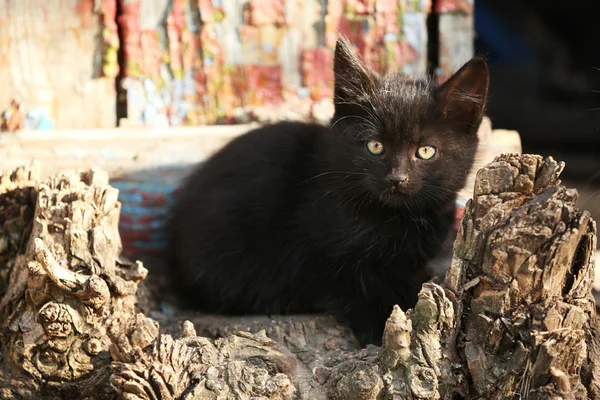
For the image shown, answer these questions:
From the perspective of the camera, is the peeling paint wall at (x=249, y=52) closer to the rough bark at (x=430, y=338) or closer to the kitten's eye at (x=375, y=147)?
the kitten's eye at (x=375, y=147)

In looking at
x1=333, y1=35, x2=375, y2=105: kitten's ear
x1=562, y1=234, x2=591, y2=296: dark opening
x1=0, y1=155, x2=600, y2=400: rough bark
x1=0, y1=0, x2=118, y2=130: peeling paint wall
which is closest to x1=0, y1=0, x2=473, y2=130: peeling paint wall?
x1=0, y1=0, x2=118, y2=130: peeling paint wall

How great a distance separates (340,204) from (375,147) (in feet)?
0.98

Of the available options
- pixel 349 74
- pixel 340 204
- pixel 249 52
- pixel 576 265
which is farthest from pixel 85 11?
pixel 576 265

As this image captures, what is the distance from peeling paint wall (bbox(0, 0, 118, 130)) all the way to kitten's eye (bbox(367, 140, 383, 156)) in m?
1.61

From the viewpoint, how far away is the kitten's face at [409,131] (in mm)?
2461

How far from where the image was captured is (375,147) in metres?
2.53

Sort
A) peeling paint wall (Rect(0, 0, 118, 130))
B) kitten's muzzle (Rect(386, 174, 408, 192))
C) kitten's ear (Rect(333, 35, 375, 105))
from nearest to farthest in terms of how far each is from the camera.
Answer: kitten's muzzle (Rect(386, 174, 408, 192)), kitten's ear (Rect(333, 35, 375, 105)), peeling paint wall (Rect(0, 0, 118, 130))

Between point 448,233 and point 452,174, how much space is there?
0.91 ft

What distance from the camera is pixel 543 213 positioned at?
179cm

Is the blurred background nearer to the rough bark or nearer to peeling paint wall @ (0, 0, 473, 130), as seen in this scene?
peeling paint wall @ (0, 0, 473, 130)

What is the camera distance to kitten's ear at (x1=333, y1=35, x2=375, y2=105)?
102 inches

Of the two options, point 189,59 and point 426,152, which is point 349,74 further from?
point 189,59

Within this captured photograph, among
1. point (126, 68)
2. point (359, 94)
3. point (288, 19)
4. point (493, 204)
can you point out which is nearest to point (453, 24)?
point (288, 19)

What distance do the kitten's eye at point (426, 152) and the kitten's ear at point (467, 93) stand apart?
131mm
